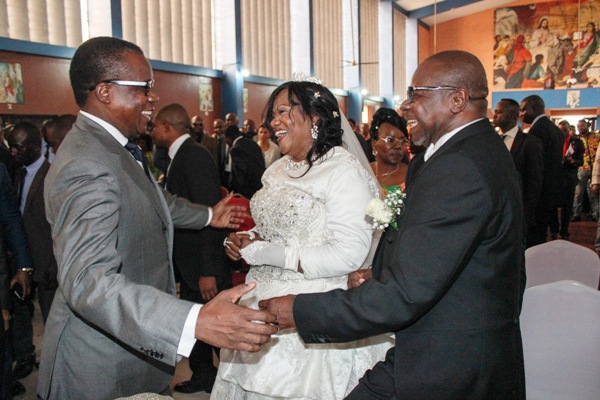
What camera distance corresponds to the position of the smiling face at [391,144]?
169 inches

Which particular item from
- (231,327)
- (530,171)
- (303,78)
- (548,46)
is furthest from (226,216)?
(548,46)

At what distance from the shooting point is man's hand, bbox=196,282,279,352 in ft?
4.47

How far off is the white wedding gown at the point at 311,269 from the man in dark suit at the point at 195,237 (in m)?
0.97

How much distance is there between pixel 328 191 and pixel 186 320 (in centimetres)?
109

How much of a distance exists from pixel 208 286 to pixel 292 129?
138 centimetres

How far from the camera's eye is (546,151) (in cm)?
616

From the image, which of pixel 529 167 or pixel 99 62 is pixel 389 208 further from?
pixel 529 167

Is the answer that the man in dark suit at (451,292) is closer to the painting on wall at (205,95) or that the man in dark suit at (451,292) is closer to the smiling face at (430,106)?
the smiling face at (430,106)

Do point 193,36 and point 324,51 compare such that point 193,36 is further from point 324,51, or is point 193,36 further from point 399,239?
point 399,239

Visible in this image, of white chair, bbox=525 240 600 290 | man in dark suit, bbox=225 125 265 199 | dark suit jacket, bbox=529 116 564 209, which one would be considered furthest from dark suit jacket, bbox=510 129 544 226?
man in dark suit, bbox=225 125 265 199

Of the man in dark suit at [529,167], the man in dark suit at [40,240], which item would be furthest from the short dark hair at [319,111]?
the man in dark suit at [529,167]

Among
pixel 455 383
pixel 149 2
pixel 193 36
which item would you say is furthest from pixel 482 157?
pixel 193 36

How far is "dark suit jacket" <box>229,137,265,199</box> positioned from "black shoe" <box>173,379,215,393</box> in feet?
9.63

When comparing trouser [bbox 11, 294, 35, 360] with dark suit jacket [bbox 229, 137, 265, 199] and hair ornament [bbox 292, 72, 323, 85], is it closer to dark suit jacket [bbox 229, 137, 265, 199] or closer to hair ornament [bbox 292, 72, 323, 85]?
hair ornament [bbox 292, 72, 323, 85]
